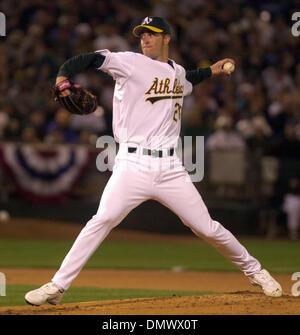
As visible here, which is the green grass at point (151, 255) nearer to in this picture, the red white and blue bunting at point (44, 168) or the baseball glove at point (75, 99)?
the red white and blue bunting at point (44, 168)

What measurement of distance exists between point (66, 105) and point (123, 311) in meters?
1.53

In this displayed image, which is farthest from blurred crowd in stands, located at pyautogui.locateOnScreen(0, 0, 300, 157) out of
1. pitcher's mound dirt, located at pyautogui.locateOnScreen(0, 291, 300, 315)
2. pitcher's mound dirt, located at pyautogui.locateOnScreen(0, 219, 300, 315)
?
pitcher's mound dirt, located at pyautogui.locateOnScreen(0, 291, 300, 315)

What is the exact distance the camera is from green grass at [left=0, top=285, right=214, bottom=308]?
23.3ft

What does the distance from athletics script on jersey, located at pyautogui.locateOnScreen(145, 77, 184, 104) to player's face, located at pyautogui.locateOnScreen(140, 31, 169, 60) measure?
24 cm

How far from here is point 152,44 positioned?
6.32 m

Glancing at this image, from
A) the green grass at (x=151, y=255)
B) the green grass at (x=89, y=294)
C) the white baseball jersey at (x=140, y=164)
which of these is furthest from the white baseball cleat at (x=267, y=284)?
the green grass at (x=151, y=255)

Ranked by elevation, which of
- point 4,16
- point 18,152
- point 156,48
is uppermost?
point 4,16

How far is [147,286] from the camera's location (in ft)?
28.6

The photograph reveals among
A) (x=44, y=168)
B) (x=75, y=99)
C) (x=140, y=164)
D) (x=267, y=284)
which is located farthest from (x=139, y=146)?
(x=44, y=168)

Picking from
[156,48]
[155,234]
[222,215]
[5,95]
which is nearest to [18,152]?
[5,95]

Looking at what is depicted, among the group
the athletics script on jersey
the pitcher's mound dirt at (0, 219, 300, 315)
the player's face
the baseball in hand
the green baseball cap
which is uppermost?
the green baseball cap

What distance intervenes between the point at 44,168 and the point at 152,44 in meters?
8.24

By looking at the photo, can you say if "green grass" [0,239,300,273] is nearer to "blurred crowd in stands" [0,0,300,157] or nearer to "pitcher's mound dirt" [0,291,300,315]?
"blurred crowd in stands" [0,0,300,157]
